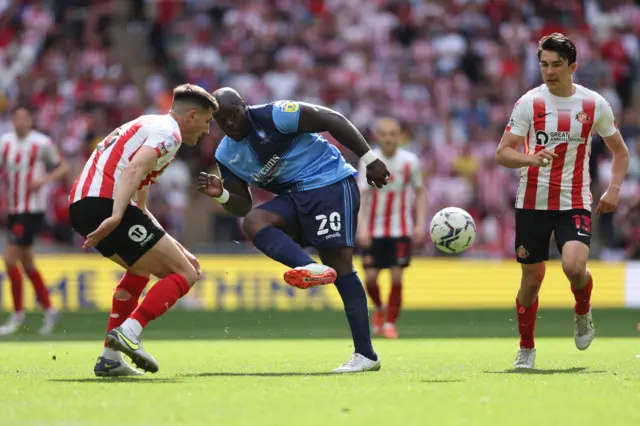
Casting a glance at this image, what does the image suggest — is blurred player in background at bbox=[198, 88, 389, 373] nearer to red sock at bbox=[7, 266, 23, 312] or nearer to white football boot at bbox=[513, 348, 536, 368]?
white football boot at bbox=[513, 348, 536, 368]

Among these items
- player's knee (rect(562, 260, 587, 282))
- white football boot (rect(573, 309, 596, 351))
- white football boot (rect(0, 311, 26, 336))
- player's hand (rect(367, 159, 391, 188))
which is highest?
player's hand (rect(367, 159, 391, 188))

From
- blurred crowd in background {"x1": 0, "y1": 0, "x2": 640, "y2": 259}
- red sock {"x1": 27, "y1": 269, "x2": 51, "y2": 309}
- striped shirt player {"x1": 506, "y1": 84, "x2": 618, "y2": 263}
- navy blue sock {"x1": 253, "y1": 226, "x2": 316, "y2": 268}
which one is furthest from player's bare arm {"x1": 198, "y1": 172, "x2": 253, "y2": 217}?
blurred crowd in background {"x1": 0, "y1": 0, "x2": 640, "y2": 259}

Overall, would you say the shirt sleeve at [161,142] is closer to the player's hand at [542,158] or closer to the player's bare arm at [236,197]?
the player's bare arm at [236,197]

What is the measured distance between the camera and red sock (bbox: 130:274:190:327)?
7.57 metres

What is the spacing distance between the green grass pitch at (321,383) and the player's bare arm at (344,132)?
54.4 inches

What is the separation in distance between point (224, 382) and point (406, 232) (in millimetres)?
6737

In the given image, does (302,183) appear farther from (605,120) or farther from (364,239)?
(364,239)

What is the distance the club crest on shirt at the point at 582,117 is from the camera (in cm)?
848

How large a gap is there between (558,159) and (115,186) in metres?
3.28

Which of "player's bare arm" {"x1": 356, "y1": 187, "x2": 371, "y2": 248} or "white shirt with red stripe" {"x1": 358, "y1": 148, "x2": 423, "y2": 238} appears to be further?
"white shirt with red stripe" {"x1": 358, "y1": 148, "x2": 423, "y2": 238}

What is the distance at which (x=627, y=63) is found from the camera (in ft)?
76.1

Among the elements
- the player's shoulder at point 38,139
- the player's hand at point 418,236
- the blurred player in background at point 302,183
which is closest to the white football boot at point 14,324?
the player's shoulder at point 38,139

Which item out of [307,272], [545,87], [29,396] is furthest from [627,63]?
[29,396]

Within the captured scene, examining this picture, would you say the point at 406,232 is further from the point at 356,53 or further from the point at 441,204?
the point at 356,53
